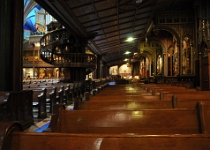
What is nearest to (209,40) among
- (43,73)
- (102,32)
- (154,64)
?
(102,32)

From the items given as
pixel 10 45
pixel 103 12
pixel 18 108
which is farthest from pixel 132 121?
pixel 103 12

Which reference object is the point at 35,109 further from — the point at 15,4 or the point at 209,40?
the point at 209,40

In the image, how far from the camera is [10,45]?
388 cm

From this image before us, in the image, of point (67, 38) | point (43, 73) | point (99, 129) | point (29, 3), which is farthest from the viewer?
point (43, 73)

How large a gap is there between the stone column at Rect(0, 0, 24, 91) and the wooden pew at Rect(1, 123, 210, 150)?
2.94m

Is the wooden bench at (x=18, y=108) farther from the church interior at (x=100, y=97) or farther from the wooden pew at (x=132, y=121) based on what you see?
the wooden pew at (x=132, y=121)

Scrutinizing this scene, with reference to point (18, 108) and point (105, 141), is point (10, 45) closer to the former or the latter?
point (18, 108)

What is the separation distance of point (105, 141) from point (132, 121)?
2.71ft

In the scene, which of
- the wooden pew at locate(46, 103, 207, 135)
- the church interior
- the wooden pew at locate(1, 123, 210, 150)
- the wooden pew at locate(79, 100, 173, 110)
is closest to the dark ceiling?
the church interior

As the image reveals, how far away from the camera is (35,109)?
674 centimetres

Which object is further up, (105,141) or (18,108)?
(105,141)

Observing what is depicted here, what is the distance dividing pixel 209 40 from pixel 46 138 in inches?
309

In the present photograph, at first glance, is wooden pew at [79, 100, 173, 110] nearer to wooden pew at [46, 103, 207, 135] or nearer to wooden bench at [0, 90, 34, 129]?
wooden pew at [46, 103, 207, 135]

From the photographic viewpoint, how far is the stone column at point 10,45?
375cm
